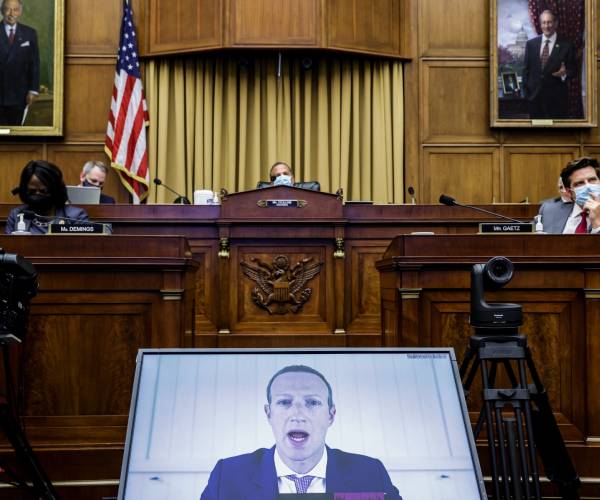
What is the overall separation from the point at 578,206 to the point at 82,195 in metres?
3.27

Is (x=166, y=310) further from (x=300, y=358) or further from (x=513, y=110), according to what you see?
(x=513, y=110)

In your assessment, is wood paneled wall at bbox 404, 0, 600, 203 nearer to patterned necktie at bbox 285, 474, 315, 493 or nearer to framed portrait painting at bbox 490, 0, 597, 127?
framed portrait painting at bbox 490, 0, 597, 127

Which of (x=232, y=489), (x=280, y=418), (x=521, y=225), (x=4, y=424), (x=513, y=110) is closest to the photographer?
(x=232, y=489)

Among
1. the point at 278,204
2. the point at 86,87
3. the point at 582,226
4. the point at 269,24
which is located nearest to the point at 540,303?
the point at 582,226

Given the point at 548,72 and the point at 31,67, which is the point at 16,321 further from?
the point at 548,72

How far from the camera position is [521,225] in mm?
3209

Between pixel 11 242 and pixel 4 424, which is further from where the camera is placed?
pixel 11 242

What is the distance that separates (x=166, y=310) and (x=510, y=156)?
5736mm

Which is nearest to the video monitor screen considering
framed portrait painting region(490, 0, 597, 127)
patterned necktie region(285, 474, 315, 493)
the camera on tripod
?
patterned necktie region(285, 474, 315, 493)

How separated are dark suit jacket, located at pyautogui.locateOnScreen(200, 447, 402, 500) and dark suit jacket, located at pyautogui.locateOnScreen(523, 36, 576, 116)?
21.8 feet

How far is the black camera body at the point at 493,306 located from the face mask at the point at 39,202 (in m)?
2.80

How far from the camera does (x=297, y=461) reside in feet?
4.94

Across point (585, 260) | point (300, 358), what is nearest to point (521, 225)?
point (585, 260)

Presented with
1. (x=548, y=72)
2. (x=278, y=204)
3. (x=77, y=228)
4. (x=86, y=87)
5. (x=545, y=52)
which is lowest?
(x=77, y=228)
